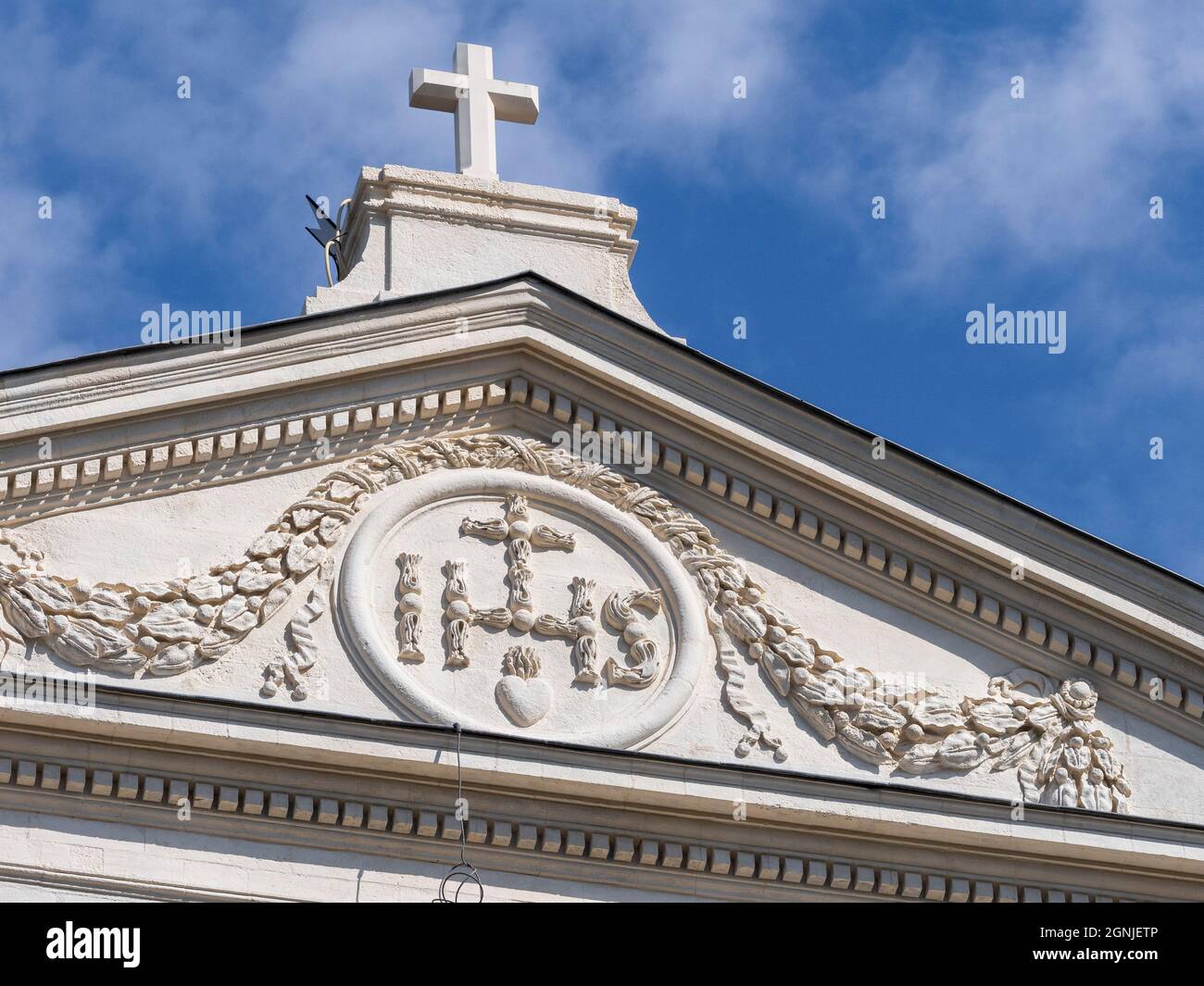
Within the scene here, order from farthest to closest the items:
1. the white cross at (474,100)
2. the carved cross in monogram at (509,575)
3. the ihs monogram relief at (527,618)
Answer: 1. the white cross at (474,100)
2. the carved cross in monogram at (509,575)
3. the ihs monogram relief at (527,618)

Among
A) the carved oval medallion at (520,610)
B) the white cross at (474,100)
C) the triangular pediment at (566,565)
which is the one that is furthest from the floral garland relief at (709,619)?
the white cross at (474,100)

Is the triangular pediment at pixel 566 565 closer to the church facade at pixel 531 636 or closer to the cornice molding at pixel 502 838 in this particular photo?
the church facade at pixel 531 636

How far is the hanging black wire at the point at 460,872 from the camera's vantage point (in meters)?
16.0

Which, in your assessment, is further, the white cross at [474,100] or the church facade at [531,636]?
the white cross at [474,100]

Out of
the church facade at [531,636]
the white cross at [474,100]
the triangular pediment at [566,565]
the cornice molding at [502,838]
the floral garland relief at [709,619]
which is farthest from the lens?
the white cross at [474,100]

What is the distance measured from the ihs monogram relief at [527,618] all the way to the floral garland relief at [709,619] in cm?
43

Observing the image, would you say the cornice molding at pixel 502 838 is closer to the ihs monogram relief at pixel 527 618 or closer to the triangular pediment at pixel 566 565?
the triangular pediment at pixel 566 565

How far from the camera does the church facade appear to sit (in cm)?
1586

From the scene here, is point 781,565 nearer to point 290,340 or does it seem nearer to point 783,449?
point 783,449

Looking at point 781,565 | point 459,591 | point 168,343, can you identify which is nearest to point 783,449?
point 781,565

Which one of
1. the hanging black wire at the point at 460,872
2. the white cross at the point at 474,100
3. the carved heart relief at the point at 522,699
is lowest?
the hanging black wire at the point at 460,872

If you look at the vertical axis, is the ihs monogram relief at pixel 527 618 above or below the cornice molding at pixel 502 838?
above

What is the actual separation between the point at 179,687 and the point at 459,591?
5.67ft

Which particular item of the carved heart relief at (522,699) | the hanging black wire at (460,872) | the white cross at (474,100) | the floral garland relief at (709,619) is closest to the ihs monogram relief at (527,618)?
the carved heart relief at (522,699)
